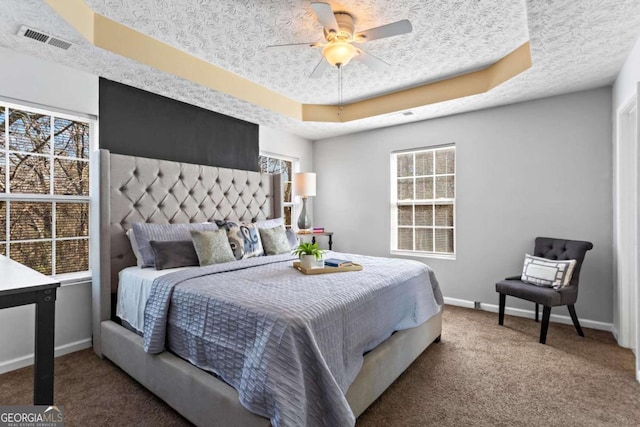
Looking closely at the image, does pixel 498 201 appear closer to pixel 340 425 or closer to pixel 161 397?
pixel 340 425

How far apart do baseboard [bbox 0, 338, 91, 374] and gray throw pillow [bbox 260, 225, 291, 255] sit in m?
1.78

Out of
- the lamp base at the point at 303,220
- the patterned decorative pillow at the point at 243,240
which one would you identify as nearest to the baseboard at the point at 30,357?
the patterned decorative pillow at the point at 243,240

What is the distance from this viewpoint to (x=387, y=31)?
2160 mm

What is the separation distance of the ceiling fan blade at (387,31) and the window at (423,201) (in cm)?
240

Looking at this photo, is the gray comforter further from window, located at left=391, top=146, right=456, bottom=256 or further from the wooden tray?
window, located at left=391, top=146, right=456, bottom=256

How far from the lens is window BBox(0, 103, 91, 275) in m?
2.57

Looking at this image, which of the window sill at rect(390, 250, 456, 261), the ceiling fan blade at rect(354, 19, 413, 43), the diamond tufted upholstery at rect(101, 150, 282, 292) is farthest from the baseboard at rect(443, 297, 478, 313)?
the ceiling fan blade at rect(354, 19, 413, 43)

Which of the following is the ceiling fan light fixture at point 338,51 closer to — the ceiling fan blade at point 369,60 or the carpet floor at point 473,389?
the ceiling fan blade at point 369,60

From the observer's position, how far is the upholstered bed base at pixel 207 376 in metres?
1.58

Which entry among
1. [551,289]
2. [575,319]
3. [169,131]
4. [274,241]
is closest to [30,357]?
[274,241]

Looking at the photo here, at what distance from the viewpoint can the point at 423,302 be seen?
8.52 ft

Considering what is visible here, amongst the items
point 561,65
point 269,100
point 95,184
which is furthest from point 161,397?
point 561,65

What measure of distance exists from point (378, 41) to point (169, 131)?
2.36 metres

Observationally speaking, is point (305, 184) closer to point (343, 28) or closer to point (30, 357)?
point (343, 28)
